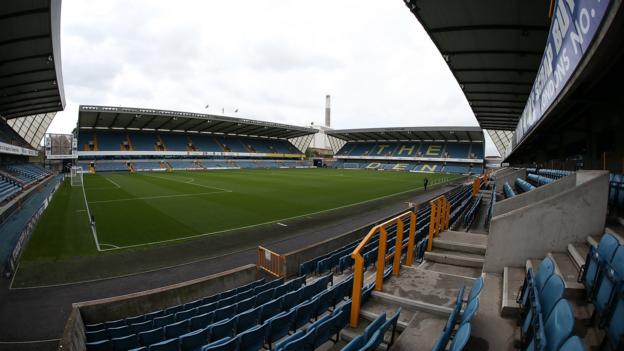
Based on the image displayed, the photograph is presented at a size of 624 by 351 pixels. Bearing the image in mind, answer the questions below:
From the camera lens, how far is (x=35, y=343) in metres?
6.06

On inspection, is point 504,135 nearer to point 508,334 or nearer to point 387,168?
point 387,168

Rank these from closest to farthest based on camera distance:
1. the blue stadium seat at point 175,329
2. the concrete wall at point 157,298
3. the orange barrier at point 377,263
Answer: the orange barrier at point 377,263, the blue stadium seat at point 175,329, the concrete wall at point 157,298

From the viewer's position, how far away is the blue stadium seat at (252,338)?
3985 millimetres

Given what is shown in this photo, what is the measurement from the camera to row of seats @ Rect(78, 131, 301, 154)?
182 ft

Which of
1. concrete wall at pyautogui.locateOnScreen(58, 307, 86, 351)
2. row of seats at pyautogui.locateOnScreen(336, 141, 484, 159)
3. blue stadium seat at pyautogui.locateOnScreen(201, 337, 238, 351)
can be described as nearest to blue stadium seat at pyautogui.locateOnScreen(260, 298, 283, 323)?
blue stadium seat at pyautogui.locateOnScreen(201, 337, 238, 351)

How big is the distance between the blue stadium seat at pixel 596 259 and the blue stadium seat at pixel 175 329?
18.6 feet

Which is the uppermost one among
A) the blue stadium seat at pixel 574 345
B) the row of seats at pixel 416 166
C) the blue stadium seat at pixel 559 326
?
the row of seats at pixel 416 166

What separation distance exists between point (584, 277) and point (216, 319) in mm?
5494

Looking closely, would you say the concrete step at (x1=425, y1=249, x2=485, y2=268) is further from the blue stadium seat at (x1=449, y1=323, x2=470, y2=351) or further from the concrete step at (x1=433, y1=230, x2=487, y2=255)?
the blue stadium seat at (x1=449, y1=323, x2=470, y2=351)

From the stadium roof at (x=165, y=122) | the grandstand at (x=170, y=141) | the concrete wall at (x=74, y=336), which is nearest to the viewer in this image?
the concrete wall at (x=74, y=336)

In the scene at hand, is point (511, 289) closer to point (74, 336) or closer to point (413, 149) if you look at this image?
point (74, 336)

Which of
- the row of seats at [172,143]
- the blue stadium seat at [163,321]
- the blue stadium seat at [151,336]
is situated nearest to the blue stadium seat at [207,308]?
the blue stadium seat at [163,321]

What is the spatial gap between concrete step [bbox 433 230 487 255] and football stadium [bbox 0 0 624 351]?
53mm

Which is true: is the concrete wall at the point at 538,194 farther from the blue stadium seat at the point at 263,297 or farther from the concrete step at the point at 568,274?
the blue stadium seat at the point at 263,297
